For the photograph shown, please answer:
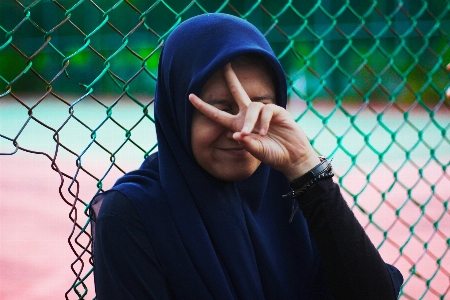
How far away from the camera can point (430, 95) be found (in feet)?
38.8

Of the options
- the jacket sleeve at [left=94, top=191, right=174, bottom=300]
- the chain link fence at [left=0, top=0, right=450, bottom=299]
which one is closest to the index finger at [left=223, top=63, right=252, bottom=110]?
the jacket sleeve at [left=94, top=191, right=174, bottom=300]

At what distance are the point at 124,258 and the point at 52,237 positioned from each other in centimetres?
471

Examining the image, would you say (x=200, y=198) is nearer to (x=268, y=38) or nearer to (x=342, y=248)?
(x=342, y=248)

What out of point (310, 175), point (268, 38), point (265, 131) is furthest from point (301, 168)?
point (268, 38)

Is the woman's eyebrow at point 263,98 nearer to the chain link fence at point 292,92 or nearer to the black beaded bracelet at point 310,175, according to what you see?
the black beaded bracelet at point 310,175

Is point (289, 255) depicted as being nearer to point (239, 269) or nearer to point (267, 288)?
point (267, 288)

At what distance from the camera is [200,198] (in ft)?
5.08

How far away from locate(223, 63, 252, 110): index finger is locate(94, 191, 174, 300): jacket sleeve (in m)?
0.44

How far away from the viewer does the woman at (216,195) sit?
1.43 metres

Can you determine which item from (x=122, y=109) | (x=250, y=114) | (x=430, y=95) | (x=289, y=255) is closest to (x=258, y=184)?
(x=289, y=255)

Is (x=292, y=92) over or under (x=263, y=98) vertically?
under

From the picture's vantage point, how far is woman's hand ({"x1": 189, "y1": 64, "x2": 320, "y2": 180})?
1386 mm

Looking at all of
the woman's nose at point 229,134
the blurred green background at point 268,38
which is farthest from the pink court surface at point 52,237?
the woman's nose at point 229,134

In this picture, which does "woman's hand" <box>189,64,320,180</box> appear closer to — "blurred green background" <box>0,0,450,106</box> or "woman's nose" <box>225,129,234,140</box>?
"woman's nose" <box>225,129,234,140</box>
